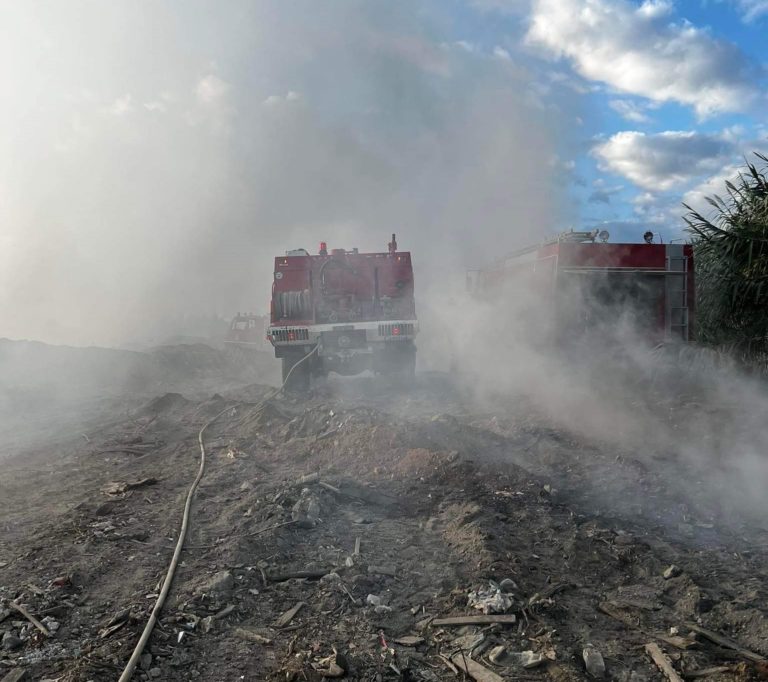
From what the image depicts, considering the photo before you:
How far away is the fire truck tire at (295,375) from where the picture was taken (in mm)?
12438

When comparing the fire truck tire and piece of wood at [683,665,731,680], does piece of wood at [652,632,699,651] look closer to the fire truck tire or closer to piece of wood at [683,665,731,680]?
piece of wood at [683,665,731,680]

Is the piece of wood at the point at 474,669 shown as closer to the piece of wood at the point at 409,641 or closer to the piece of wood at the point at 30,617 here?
the piece of wood at the point at 409,641

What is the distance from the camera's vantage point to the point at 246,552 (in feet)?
15.1

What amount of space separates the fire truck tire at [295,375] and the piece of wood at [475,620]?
9.11m

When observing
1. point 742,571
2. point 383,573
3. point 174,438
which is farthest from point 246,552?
point 174,438

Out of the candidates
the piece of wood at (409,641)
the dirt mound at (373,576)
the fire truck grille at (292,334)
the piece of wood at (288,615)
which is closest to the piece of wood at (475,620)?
the dirt mound at (373,576)

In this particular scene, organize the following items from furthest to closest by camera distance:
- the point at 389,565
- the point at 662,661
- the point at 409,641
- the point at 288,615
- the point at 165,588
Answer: the point at 389,565 < the point at 165,588 < the point at 288,615 < the point at 409,641 < the point at 662,661

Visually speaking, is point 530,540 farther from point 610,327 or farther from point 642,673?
point 610,327

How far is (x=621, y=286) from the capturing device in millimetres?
11312

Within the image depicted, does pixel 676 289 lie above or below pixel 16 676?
above

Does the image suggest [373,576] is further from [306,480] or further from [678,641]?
[306,480]

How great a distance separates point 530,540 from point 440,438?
3.07m

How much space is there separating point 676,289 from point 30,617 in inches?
444

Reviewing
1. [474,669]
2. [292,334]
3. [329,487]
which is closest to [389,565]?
[474,669]
